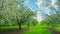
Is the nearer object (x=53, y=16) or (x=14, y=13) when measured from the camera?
(x=14, y=13)

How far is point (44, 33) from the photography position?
22.5 ft

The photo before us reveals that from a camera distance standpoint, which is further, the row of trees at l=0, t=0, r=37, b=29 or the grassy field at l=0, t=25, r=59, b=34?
the grassy field at l=0, t=25, r=59, b=34

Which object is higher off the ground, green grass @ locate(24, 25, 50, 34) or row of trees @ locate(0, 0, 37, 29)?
row of trees @ locate(0, 0, 37, 29)

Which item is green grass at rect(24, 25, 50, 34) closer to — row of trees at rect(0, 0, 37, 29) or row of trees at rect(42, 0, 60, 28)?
row of trees at rect(42, 0, 60, 28)

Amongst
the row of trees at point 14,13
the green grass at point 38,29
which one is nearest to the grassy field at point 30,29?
the green grass at point 38,29

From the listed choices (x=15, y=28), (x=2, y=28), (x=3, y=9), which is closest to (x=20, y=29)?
(x=15, y=28)

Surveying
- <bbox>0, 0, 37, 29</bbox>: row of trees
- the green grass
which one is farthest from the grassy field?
<bbox>0, 0, 37, 29</bbox>: row of trees

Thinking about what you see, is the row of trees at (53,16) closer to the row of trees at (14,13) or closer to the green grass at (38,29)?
the green grass at (38,29)

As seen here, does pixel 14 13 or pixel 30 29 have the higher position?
pixel 14 13

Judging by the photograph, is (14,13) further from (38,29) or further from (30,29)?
(38,29)

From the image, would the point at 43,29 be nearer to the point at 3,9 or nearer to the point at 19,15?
the point at 19,15

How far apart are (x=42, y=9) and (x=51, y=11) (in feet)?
0.99

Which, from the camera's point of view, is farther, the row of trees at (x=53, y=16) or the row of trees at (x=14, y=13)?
the row of trees at (x=53, y=16)

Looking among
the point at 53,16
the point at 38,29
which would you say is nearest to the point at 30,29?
the point at 38,29
